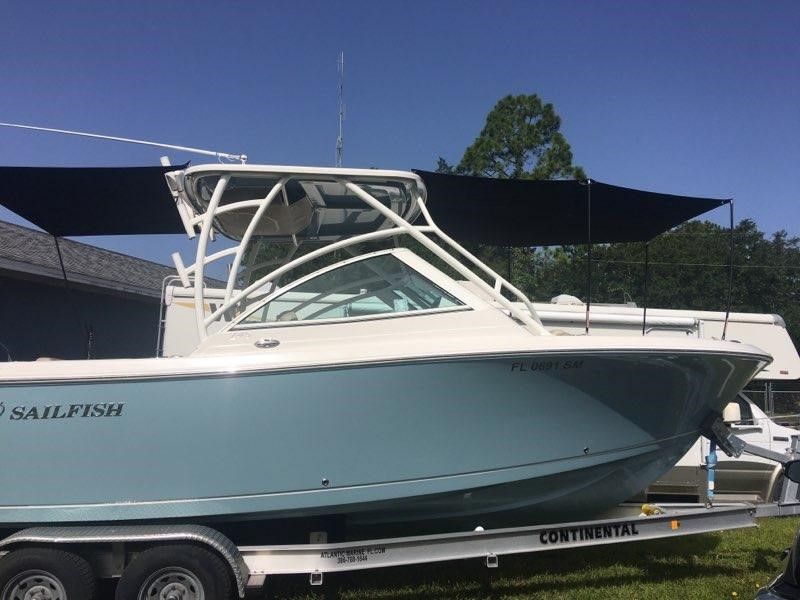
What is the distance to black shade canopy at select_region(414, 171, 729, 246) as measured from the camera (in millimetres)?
4699

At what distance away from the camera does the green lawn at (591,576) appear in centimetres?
433

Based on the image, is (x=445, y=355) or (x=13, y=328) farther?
(x=13, y=328)

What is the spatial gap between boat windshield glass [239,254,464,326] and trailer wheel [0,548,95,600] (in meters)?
1.68

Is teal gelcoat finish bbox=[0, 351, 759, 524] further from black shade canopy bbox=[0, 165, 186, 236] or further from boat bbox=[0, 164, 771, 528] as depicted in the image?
black shade canopy bbox=[0, 165, 186, 236]

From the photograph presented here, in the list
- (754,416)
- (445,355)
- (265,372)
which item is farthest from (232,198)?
(754,416)

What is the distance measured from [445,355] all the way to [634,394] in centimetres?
123

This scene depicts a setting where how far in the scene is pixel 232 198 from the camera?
4.78 meters

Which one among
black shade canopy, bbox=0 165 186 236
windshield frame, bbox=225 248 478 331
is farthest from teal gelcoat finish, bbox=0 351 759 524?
black shade canopy, bbox=0 165 186 236

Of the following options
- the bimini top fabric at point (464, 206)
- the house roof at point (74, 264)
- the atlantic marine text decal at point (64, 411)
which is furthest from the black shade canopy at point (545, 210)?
the house roof at point (74, 264)

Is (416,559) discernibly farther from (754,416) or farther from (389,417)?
(754,416)

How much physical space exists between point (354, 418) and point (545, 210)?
2.49 metres

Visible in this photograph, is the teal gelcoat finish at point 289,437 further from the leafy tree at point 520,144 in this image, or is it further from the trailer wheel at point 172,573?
the leafy tree at point 520,144

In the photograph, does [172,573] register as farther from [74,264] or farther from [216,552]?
[74,264]

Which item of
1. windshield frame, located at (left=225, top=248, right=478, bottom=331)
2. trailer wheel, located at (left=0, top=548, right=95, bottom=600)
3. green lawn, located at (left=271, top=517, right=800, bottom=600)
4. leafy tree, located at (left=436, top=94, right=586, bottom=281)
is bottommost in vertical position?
green lawn, located at (left=271, top=517, right=800, bottom=600)
